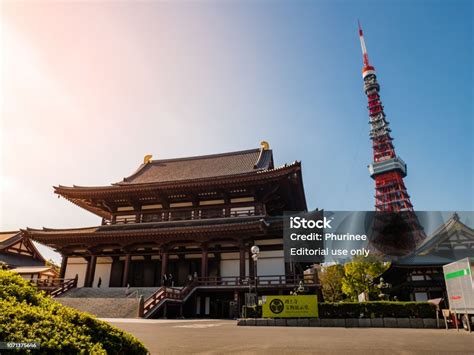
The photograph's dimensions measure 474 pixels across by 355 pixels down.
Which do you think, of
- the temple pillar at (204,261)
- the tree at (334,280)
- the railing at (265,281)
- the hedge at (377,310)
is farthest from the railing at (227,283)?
the tree at (334,280)

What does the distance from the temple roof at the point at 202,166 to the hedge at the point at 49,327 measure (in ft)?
78.6

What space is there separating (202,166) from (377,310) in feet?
70.5

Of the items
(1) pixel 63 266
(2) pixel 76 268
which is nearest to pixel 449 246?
(2) pixel 76 268

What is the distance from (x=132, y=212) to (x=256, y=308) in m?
17.3

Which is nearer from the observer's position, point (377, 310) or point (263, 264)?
point (377, 310)

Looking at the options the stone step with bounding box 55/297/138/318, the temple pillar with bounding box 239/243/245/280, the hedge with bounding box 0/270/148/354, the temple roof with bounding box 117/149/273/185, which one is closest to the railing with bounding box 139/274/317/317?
the temple pillar with bounding box 239/243/245/280

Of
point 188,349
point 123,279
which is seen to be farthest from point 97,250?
point 188,349

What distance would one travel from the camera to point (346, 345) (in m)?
7.71

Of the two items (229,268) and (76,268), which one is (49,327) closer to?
(229,268)

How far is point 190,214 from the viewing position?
87.1 feet

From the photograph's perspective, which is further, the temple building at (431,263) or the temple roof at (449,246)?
the temple roof at (449,246)

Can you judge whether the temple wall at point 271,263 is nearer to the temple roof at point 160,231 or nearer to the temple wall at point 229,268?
the temple wall at point 229,268

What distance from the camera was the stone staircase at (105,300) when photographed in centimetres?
1797

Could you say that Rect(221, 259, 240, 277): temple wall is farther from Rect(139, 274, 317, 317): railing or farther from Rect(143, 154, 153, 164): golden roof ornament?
Rect(143, 154, 153, 164): golden roof ornament
